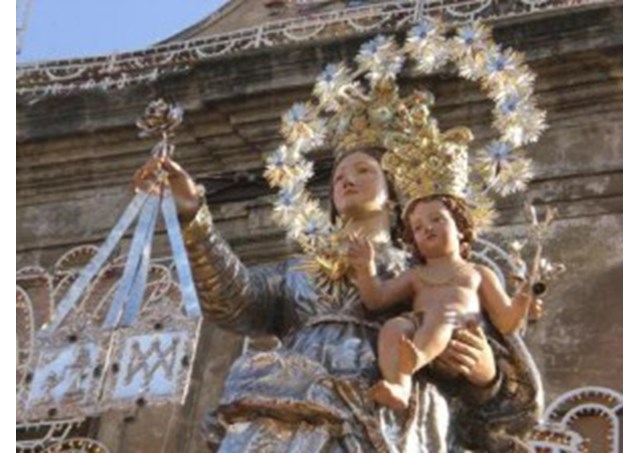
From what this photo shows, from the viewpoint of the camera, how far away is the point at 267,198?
333 inches

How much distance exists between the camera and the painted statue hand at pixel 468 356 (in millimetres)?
5320

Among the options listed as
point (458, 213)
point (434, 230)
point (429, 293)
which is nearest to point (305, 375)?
point (429, 293)

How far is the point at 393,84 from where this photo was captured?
21.0 feet

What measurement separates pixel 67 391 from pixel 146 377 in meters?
0.33

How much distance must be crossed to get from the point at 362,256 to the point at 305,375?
0.55 metres

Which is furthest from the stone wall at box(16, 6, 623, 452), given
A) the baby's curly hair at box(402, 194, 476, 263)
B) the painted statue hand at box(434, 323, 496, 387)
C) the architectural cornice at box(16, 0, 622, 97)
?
the painted statue hand at box(434, 323, 496, 387)

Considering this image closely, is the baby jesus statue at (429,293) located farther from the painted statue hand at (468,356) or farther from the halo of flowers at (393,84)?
the halo of flowers at (393,84)

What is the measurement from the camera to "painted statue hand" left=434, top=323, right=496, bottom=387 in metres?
5.32

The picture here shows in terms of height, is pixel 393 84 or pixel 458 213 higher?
pixel 393 84

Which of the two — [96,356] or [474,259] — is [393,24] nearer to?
[474,259]

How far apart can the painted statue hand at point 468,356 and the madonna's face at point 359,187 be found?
0.70 metres

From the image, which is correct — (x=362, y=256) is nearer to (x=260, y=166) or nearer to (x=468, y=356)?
(x=468, y=356)

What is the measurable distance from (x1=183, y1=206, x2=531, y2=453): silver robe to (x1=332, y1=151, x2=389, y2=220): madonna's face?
0.56 feet
